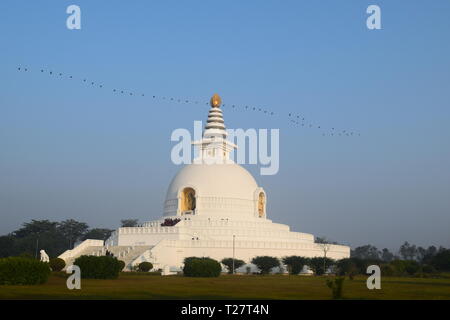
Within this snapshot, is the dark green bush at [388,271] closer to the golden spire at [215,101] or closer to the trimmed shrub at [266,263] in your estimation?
the trimmed shrub at [266,263]

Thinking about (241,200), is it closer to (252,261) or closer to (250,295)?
(252,261)

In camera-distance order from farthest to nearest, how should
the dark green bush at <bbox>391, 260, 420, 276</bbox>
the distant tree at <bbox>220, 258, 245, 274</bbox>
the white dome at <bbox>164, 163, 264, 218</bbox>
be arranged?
the white dome at <bbox>164, 163, 264, 218</bbox>, the dark green bush at <bbox>391, 260, 420, 276</bbox>, the distant tree at <bbox>220, 258, 245, 274</bbox>

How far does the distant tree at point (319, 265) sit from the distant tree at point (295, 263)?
44 cm

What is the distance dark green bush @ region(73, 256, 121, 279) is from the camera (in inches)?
1281

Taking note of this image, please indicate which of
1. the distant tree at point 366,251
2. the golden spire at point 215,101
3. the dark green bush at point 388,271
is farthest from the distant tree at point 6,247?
the distant tree at point 366,251

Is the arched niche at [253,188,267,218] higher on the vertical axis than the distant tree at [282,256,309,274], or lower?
higher

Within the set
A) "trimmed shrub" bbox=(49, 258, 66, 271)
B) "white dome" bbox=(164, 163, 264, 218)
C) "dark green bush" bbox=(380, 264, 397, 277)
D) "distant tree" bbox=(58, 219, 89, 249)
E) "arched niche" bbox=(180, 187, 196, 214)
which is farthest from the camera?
"distant tree" bbox=(58, 219, 89, 249)

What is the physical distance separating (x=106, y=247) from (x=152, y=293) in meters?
27.5

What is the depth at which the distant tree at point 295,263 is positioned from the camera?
149 feet

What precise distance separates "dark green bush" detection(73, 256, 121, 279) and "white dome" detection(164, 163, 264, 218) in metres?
22.9

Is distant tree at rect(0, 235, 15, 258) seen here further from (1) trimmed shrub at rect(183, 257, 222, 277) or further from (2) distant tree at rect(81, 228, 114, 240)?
(1) trimmed shrub at rect(183, 257, 222, 277)

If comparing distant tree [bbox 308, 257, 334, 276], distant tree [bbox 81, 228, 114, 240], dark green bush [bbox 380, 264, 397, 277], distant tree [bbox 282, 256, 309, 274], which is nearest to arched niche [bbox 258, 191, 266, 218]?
distant tree [bbox 282, 256, 309, 274]

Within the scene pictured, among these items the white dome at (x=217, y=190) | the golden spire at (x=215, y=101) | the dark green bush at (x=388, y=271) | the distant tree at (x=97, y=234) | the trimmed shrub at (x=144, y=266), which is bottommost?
the dark green bush at (x=388, y=271)
